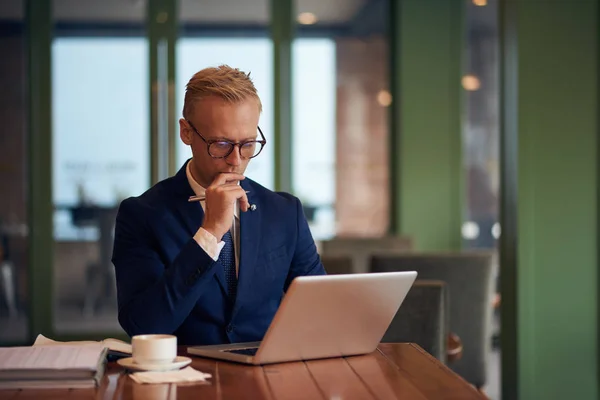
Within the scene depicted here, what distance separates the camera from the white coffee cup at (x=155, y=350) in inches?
78.4

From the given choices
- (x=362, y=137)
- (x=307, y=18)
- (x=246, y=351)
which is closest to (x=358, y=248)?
(x=362, y=137)

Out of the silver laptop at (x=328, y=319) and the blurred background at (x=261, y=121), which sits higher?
the blurred background at (x=261, y=121)

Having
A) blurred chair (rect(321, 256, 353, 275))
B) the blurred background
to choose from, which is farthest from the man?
the blurred background

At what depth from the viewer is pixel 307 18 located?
7727 mm

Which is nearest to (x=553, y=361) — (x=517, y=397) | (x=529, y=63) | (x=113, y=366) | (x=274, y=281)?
(x=517, y=397)

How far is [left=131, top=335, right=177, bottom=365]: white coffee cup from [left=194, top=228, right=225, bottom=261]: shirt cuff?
33 centimetres

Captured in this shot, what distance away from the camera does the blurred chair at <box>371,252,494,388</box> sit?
425 centimetres

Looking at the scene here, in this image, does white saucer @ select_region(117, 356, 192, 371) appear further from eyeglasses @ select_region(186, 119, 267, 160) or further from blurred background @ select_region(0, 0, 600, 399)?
blurred background @ select_region(0, 0, 600, 399)

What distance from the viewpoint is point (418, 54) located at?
7355 millimetres

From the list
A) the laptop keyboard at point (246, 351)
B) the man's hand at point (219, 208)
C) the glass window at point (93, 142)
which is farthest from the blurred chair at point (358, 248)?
the laptop keyboard at point (246, 351)

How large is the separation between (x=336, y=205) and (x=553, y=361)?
11.8 ft

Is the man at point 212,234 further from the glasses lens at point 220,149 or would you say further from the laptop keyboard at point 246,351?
the laptop keyboard at point 246,351

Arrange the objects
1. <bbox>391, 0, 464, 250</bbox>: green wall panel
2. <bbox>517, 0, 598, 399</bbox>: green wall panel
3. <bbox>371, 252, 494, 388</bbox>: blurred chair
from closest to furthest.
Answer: <bbox>371, 252, 494, 388</bbox>: blurred chair, <bbox>517, 0, 598, 399</bbox>: green wall panel, <bbox>391, 0, 464, 250</bbox>: green wall panel

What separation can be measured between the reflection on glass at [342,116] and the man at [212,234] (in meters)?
5.19
